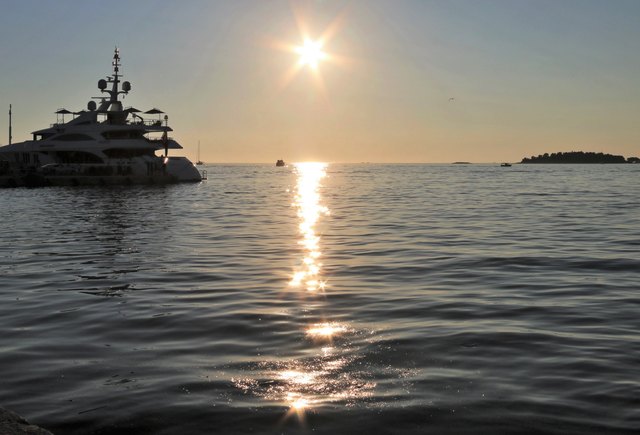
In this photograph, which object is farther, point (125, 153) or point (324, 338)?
point (125, 153)

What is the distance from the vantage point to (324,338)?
889cm

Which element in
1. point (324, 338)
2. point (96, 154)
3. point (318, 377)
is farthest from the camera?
point (96, 154)

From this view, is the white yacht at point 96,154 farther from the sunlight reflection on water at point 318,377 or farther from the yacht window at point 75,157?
the sunlight reflection on water at point 318,377

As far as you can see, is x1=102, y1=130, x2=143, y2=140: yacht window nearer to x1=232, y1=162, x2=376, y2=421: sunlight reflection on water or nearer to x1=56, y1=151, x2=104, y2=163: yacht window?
x1=56, y1=151, x2=104, y2=163: yacht window

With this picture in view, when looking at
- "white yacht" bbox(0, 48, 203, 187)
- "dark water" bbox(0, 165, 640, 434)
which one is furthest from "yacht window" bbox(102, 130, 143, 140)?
"dark water" bbox(0, 165, 640, 434)

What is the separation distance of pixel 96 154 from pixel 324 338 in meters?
68.7

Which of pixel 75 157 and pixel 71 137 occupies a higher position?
pixel 71 137

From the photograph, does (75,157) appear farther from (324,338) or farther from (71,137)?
(324,338)

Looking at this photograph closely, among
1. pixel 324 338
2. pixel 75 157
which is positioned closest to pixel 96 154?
pixel 75 157

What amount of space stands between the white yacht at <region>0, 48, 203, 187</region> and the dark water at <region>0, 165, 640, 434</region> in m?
53.6

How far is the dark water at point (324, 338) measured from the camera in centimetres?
605

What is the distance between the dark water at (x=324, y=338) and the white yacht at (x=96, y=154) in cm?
5357

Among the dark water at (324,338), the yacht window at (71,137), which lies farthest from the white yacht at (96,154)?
the dark water at (324,338)

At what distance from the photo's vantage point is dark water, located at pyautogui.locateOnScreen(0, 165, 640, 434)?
6055 millimetres
